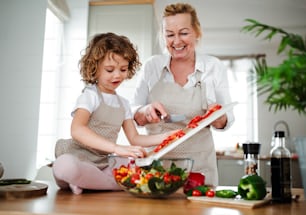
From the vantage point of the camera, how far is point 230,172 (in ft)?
9.07

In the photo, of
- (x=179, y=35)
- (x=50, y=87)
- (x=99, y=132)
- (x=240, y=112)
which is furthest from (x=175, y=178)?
(x=240, y=112)

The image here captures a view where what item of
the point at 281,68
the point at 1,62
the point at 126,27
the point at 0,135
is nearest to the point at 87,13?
the point at 126,27

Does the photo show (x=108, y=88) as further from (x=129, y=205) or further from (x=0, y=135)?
(x=0, y=135)

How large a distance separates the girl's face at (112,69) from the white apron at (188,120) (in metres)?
0.34

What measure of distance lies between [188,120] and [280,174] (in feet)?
1.85

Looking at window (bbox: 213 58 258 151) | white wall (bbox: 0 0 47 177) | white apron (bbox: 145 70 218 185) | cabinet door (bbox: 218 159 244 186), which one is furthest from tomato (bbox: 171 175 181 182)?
window (bbox: 213 58 258 151)

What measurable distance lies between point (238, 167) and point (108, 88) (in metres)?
1.90

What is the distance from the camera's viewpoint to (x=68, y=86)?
2336mm

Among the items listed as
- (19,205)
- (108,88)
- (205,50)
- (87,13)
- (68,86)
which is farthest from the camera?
(205,50)

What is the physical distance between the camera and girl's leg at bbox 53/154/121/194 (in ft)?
2.80

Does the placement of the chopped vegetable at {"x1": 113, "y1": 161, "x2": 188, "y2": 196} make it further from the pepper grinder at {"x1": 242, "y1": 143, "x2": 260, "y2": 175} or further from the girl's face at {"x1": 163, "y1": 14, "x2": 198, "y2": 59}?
the girl's face at {"x1": 163, "y1": 14, "x2": 198, "y2": 59}

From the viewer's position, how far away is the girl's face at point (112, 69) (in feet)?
3.45

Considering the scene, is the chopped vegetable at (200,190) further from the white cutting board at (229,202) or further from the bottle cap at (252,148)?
the bottle cap at (252,148)

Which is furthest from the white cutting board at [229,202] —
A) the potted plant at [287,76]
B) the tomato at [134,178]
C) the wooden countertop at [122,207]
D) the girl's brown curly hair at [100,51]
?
the girl's brown curly hair at [100,51]
